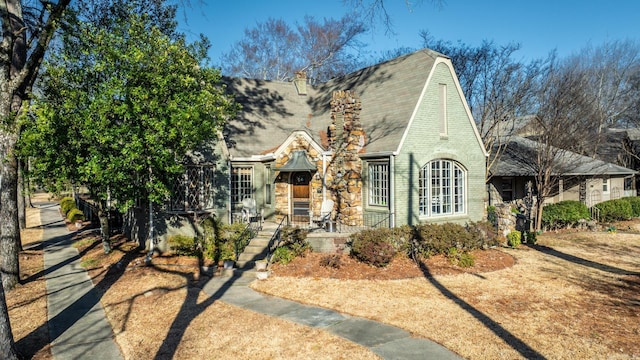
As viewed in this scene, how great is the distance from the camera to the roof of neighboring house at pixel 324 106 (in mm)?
16562

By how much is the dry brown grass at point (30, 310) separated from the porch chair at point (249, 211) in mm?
6963

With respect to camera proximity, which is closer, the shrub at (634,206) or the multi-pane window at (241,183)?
the multi-pane window at (241,183)

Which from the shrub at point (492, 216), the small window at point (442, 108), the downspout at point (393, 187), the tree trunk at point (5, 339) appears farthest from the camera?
the shrub at point (492, 216)

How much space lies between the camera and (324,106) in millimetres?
21234

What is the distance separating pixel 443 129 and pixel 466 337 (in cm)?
1101

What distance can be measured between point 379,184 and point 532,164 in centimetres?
1258

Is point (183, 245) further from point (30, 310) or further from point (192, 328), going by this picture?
point (192, 328)

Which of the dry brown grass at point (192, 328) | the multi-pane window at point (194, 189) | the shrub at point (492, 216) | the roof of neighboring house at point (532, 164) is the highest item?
the roof of neighboring house at point (532, 164)

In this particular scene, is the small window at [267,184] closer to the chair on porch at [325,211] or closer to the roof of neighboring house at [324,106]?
the roof of neighboring house at [324,106]

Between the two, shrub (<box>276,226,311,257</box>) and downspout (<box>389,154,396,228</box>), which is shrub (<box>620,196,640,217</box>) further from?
shrub (<box>276,226,311,257</box>)

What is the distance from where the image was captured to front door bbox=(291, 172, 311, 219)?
17125mm

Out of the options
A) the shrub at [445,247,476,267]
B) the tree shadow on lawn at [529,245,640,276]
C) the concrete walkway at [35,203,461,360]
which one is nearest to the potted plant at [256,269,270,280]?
the concrete walkway at [35,203,461,360]

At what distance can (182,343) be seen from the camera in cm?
737

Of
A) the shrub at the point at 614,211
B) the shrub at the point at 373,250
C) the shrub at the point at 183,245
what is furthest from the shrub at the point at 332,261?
the shrub at the point at 614,211
